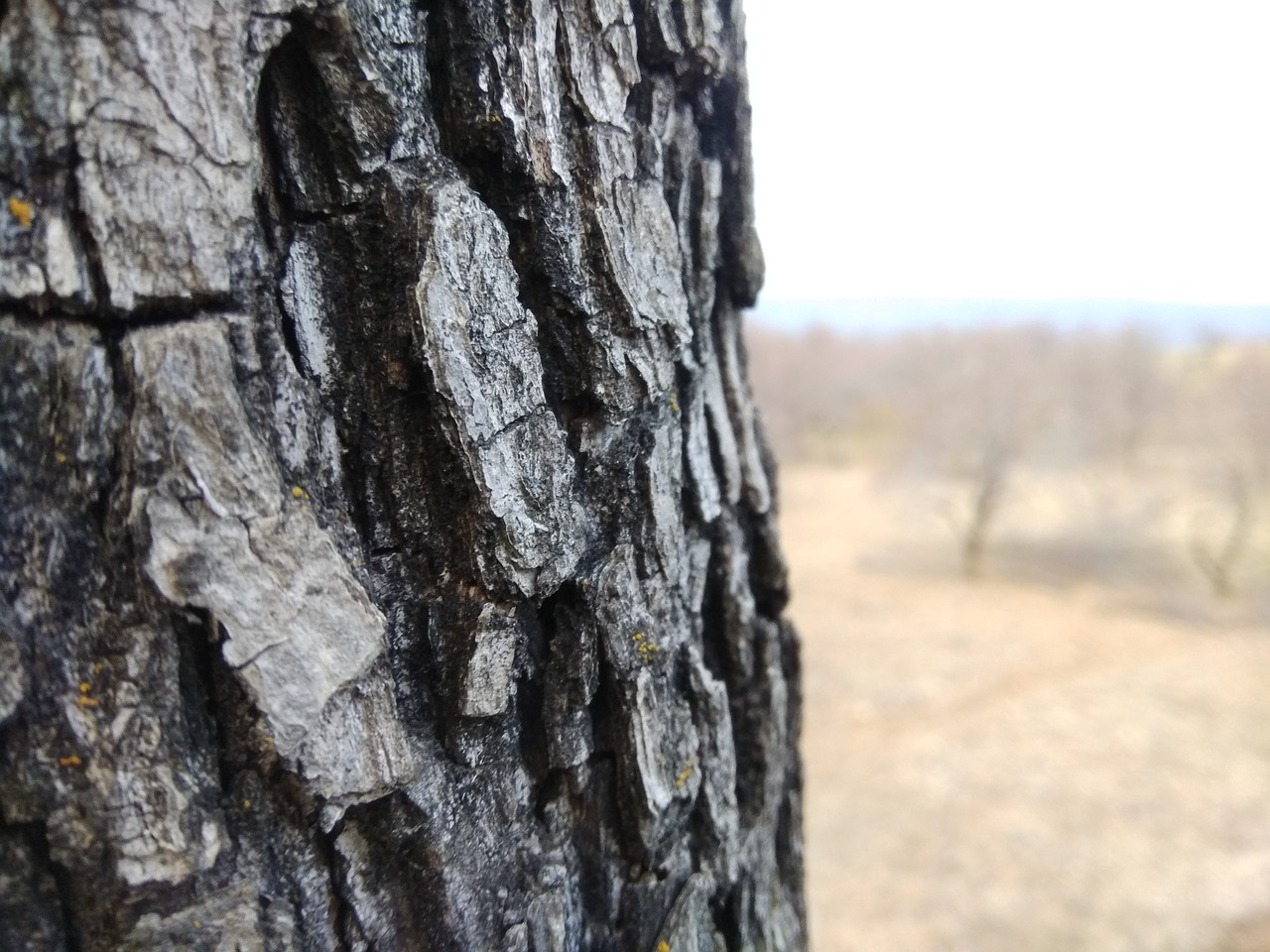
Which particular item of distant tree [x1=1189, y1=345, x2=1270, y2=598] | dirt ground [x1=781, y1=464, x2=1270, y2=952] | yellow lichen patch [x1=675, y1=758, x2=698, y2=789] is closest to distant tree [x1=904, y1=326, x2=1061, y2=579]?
dirt ground [x1=781, y1=464, x2=1270, y2=952]

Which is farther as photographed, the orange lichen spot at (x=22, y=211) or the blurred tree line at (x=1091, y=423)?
the blurred tree line at (x=1091, y=423)

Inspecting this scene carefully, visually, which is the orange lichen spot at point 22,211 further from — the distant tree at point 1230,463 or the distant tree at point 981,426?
the distant tree at point 1230,463

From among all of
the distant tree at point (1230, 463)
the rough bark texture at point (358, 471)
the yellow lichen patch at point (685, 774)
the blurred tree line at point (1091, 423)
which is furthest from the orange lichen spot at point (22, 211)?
the distant tree at point (1230, 463)

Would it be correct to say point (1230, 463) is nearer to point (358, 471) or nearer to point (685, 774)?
point (685, 774)

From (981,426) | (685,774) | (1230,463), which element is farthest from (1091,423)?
(685,774)

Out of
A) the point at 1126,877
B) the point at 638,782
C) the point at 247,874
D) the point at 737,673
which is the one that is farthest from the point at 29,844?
the point at 1126,877

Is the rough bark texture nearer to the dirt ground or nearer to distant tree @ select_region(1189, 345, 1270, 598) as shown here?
the dirt ground

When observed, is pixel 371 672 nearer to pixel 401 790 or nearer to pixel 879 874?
pixel 401 790
